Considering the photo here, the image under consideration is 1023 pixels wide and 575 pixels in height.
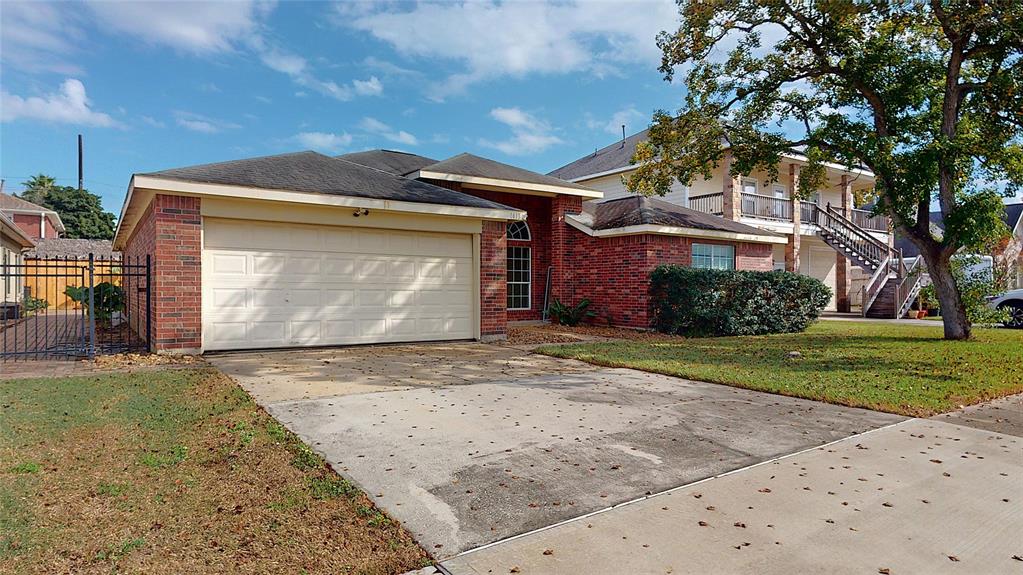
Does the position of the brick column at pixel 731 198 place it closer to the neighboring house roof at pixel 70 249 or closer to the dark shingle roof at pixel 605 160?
the dark shingle roof at pixel 605 160

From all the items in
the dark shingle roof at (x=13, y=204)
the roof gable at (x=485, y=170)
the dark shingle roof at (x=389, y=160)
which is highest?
the dark shingle roof at (x=13, y=204)

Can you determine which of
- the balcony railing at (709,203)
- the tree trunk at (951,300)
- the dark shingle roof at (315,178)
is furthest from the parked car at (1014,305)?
the dark shingle roof at (315,178)

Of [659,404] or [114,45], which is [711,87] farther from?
[114,45]

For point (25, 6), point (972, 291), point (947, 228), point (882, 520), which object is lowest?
point (882, 520)

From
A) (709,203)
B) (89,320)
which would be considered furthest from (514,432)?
(709,203)

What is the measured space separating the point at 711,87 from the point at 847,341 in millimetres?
6845

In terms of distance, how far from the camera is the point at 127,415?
5.35 meters

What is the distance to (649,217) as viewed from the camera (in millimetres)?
15055

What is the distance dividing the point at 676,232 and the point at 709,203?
29.5 ft

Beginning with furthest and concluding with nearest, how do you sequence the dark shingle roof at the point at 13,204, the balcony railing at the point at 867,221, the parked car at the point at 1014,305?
1. the dark shingle roof at the point at 13,204
2. the balcony railing at the point at 867,221
3. the parked car at the point at 1014,305

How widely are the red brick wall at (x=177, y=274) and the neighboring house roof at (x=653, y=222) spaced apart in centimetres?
979

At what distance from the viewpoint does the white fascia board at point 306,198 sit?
8930mm

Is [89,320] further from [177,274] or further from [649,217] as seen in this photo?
[649,217]

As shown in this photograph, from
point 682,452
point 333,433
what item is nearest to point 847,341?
point 682,452
